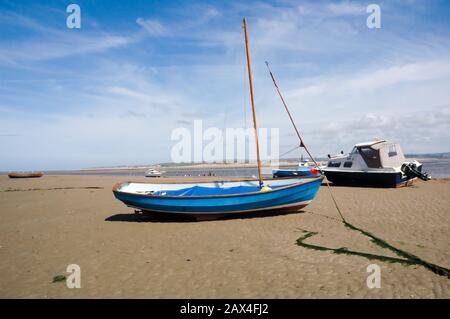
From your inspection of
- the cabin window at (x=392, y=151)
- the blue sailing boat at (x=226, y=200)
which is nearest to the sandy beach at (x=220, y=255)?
the blue sailing boat at (x=226, y=200)

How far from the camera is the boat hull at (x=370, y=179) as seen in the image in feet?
85.4

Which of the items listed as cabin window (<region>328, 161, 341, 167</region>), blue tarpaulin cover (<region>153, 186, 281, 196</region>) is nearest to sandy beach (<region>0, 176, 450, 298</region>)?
blue tarpaulin cover (<region>153, 186, 281, 196</region>)

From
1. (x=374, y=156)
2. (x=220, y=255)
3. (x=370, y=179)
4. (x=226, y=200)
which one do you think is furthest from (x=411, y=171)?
(x=220, y=255)

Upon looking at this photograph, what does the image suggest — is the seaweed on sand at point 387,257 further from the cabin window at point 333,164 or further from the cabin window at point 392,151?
the cabin window at point 333,164

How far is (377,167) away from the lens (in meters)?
27.1

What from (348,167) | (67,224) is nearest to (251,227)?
(67,224)

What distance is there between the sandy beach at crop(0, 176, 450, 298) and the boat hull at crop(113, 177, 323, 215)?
588mm

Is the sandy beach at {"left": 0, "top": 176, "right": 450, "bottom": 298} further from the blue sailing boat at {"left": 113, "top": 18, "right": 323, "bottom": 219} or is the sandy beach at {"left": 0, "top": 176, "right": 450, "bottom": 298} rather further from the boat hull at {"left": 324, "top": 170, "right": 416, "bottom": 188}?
the boat hull at {"left": 324, "top": 170, "right": 416, "bottom": 188}

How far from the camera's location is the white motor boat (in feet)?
86.1

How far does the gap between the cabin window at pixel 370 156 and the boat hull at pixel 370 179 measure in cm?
103

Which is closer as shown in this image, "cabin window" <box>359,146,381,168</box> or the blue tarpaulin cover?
the blue tarpaulin cover

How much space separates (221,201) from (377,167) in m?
18.9

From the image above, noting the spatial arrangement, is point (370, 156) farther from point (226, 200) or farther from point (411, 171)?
point (226, 200)
